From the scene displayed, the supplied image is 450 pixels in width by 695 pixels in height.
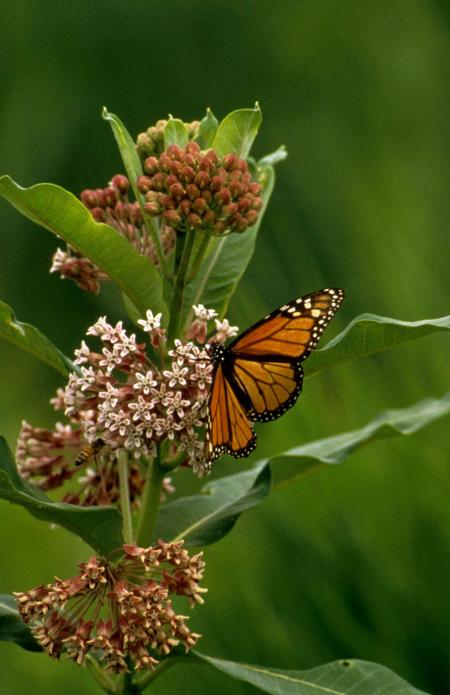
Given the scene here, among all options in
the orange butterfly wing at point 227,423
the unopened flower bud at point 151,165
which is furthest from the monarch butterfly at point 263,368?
the unopened flower bud at point 151,165

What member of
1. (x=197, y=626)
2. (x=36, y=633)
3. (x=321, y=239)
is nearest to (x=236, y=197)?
(x=36, y=633)

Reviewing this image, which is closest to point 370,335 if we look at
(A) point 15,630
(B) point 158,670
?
(B) point 158,670

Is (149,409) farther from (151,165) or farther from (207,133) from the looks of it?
(207,133)

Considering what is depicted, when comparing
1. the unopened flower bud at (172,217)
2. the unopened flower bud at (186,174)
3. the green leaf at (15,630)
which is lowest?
the green leaf at (15,630)

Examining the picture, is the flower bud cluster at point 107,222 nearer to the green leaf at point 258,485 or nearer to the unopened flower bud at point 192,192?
the unopened flower bud at point 192,192

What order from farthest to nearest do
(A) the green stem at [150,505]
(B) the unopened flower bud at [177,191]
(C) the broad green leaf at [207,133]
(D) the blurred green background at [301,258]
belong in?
(D) the blurred green background at [301,258]
(C) the broad green leaf at [207,133]
(A) the green stem at [150,505]
(B) the unopened flower bud at [177,191]

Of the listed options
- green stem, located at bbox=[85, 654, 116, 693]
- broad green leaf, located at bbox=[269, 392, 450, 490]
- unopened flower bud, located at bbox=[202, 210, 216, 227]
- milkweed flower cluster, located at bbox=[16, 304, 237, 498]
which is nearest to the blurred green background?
broad green leaf, located at bbox=[269, 392, 450, 490]

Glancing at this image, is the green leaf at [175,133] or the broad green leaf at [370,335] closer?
the broad green leaf at [370,335]
